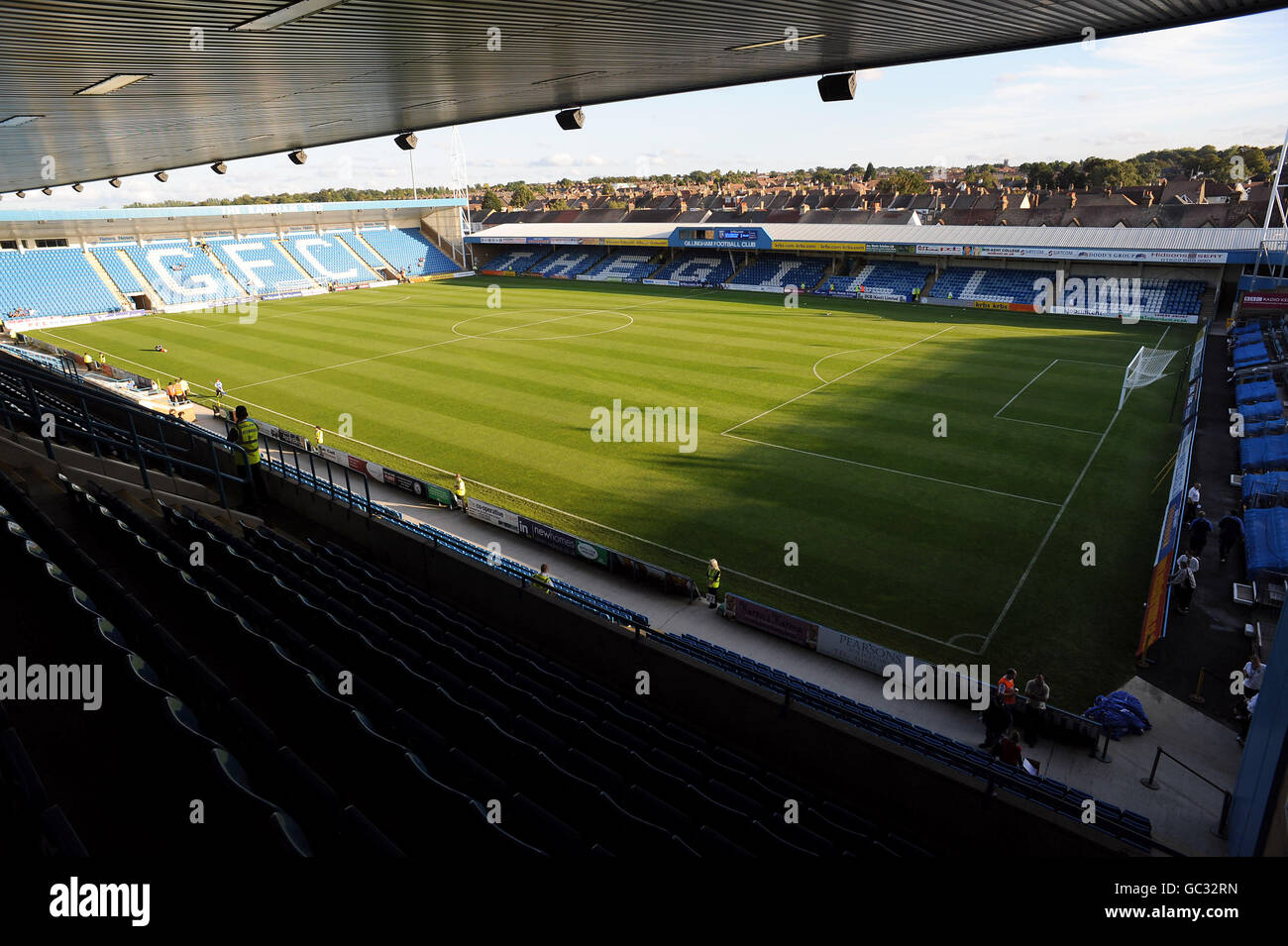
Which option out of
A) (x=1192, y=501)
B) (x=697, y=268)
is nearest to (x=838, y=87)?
(x=1192, y=501)

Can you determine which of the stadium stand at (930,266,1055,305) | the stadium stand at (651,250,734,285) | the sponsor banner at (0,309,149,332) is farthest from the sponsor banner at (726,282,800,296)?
the sponsor banner at (0,309,149,332)

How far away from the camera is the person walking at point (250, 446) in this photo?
12938 millimetres

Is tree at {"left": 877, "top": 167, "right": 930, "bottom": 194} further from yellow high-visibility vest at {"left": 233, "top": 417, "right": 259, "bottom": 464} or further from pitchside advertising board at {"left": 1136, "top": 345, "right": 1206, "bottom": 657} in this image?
yellow high-visibility vest at {"left": 233, "top": 417, "right": 259, "bottom": 464}

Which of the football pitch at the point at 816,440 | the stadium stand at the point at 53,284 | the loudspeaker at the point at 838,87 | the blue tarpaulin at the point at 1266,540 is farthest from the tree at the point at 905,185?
the loudspeaker at the point at 838,87

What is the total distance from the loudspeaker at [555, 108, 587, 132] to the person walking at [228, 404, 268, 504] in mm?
7409

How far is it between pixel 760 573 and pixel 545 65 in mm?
10693

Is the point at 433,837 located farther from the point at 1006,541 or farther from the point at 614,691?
the point at 1006,541

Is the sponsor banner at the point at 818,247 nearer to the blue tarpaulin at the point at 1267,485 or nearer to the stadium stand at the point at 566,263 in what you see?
the stadium stand at the point at 566,263

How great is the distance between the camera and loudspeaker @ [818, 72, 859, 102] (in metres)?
8.65

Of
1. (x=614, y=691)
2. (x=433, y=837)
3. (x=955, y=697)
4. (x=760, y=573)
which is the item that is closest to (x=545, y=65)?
(x=614, y=691)

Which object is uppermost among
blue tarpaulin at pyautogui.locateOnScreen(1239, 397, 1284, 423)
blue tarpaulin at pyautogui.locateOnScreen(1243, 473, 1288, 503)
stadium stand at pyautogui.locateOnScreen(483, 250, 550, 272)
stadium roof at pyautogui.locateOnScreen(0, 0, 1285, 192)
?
stadium stand at pyautogui.locateOnScreen(483, 250, 550, 272)

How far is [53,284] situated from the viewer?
49.7 metres

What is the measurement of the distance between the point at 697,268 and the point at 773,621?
50.2 m

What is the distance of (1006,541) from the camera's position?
16719 mm
